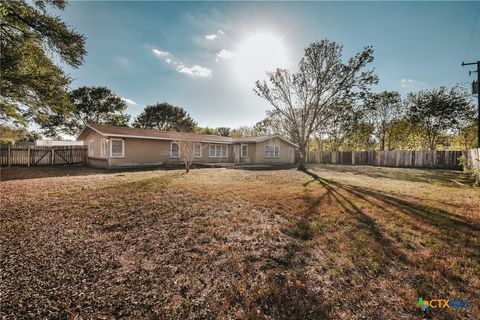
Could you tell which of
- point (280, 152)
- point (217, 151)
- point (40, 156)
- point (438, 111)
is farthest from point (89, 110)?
point (438, 111)

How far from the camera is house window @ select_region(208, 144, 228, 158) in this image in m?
22.5

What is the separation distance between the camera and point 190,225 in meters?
4.73

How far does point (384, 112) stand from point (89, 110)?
159 ft

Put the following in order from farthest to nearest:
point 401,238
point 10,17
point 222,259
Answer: point 10,17 < point 401,238 < point 222,259

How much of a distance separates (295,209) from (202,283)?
3948 mm

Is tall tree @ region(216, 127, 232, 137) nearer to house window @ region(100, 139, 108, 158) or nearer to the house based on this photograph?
the house

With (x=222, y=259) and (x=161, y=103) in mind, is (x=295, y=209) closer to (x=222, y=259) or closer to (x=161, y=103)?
(x=222, y=259)

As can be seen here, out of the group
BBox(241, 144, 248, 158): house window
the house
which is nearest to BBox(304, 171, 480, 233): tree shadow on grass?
the house

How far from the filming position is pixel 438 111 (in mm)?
26125

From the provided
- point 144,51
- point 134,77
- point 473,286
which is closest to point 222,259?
point 473,286

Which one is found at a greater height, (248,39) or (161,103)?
(161,103)

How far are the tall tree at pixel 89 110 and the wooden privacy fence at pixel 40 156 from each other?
20021 mm

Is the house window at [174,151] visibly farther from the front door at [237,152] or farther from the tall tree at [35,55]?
the tall tree at [35,55]

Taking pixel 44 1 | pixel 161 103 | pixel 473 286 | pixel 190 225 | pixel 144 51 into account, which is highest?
pixel 161 103
